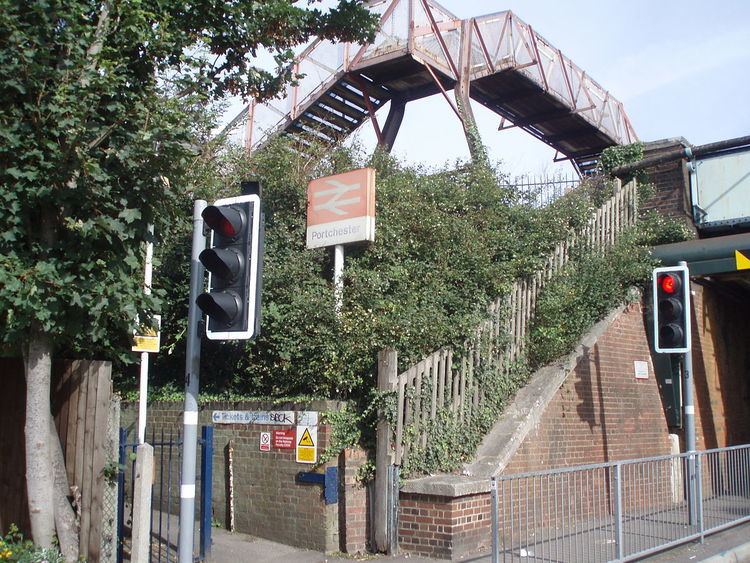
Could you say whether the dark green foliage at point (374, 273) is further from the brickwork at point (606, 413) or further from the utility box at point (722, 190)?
the utility box at point (722, 190)

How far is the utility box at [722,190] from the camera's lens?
14.8 meters

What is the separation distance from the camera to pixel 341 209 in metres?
10.7

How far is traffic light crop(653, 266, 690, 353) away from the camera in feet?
33.7

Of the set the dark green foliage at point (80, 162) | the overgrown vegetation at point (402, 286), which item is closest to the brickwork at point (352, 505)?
the overgrown vegetation at point (402, 286)

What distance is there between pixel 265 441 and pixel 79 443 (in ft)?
9.37

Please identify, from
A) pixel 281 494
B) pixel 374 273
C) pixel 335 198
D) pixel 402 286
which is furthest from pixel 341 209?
pixel 281 494

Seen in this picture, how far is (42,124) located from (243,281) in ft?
7.63

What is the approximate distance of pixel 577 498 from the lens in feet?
A: 25.7

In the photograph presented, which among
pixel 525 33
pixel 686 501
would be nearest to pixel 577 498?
pixel 686 501

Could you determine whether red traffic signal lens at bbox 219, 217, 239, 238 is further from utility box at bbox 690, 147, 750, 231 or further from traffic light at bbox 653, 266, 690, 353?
utility box at bbox 690, 147, 750, 231

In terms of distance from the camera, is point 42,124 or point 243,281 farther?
point 42,124

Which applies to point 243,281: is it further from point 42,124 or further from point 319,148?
point 319,148

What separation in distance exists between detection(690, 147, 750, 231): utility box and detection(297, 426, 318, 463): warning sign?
9.81 meters

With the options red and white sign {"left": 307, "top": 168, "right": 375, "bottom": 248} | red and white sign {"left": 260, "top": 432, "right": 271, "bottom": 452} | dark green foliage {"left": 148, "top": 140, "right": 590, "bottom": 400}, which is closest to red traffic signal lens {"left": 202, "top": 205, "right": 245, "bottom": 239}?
dark green foliage {"left": 148, "top": 140, "right": 590, "bottom": 400}
